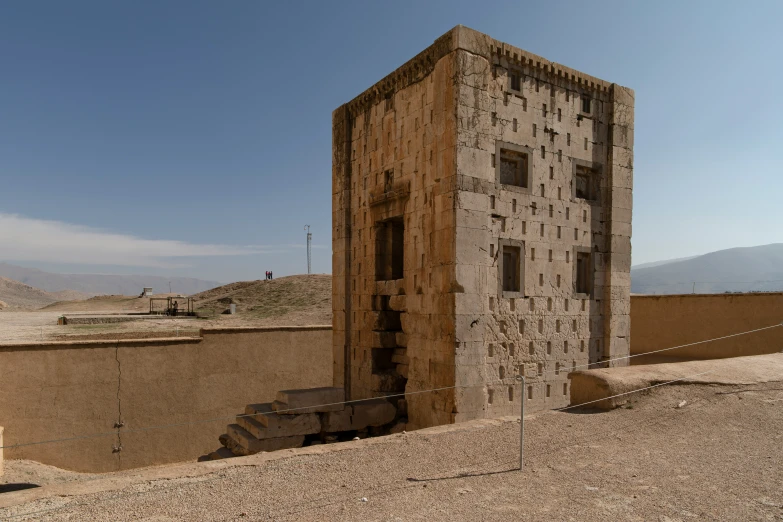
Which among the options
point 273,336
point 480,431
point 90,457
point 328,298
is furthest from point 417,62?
point 328,298

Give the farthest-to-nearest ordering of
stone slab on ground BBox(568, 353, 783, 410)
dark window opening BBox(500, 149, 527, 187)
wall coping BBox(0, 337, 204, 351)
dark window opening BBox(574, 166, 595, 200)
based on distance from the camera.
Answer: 1. wall coping BBox(0, 337, 204, 351)
2. dark window opening BBox(574, 166, 595, 200)
3. dark window opening BBox(500, 149, 527, 187)
4. stone slab on ground BBox(568, 353, 783, 410)

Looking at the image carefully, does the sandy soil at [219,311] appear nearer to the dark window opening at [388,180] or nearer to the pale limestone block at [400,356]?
the pale limestone block at [400,356]

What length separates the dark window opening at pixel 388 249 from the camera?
1209 centimetres

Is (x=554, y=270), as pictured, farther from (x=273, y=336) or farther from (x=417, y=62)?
(x=273, y=336)

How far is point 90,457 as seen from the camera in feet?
42.3

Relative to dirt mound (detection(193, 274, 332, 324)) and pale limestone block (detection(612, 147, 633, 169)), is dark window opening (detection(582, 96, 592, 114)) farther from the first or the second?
dirt mound (detection(193, 274, 332, 324))

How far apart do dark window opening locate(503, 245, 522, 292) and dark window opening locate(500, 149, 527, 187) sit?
1.45m

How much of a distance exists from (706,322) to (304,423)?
1373cm

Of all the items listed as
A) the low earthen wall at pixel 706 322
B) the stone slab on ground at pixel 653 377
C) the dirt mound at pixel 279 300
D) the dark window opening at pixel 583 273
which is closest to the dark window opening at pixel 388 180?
the dark window opening at pixel 583 273

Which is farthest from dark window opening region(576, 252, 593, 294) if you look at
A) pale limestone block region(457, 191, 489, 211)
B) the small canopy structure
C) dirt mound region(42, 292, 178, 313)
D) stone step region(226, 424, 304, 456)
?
dirt mound region(42, 292, 178, 313)

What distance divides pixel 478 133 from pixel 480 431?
5.58m

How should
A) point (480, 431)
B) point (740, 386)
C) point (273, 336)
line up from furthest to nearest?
point (273, 336) → point (740, 386) → point (480, 431)

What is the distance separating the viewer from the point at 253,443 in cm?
1002

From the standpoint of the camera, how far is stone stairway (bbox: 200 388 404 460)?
10.2 metres
